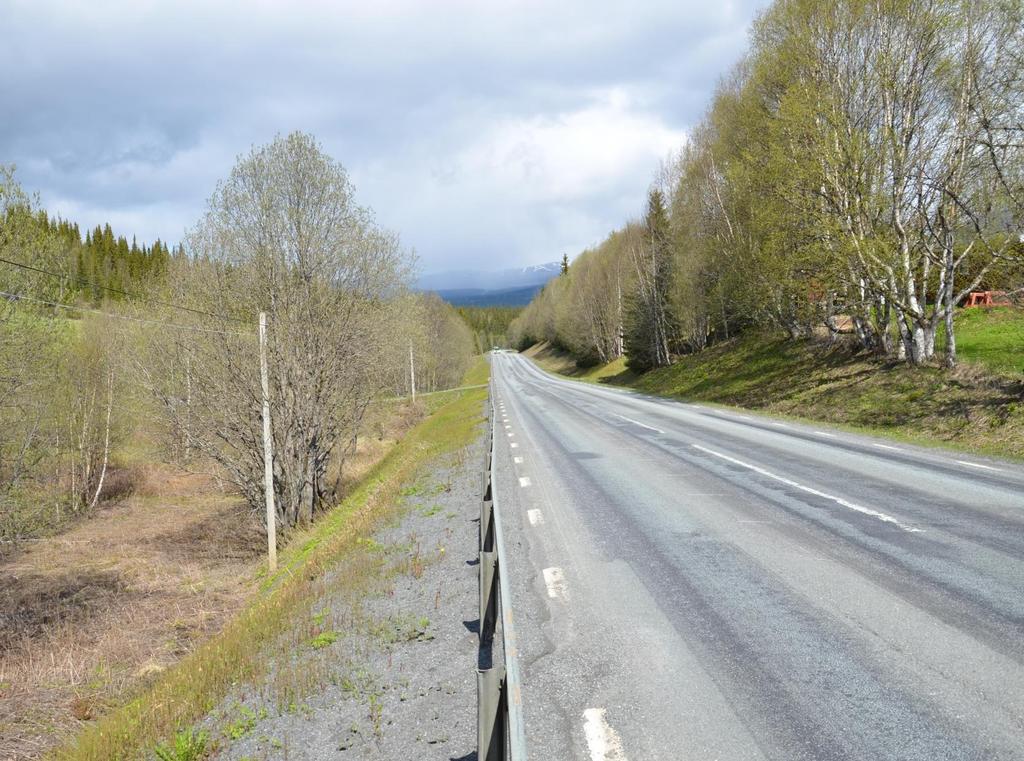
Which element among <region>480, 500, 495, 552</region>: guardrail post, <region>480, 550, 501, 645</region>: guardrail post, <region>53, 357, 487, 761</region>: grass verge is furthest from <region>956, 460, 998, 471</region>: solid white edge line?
<region>53, 357, 487, 761</region>: grass verge

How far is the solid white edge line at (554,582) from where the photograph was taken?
613 centimetres

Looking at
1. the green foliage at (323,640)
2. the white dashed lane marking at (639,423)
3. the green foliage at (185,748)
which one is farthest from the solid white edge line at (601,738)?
the white dashed lane marking at (639,423)

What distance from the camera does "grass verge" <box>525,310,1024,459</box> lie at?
50.0 ft

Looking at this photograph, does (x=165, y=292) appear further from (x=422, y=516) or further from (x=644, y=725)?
(x=644, y=725)

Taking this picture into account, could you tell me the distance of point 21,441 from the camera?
16812 millimetres

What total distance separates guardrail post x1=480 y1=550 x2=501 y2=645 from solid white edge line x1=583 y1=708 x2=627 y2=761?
1.46 meters

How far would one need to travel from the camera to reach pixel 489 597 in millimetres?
5250

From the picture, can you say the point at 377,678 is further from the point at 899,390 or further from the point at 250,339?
the point at 899,390

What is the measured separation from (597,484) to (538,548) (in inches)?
149

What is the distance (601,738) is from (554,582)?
2758 mm

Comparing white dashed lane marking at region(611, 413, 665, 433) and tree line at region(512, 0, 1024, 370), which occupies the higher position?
tree line at region(512, 0, 1024, 370)

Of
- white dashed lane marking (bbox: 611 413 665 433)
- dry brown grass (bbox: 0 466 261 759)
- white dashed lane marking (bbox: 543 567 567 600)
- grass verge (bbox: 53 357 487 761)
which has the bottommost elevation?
dry brown grass (bbox: 0 466 261 759)

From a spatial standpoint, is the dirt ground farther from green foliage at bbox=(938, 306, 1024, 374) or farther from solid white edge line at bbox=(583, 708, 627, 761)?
green foliage at bbox=(938, 306, 1024, 374)

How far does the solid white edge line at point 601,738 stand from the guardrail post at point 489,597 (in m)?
1.46
